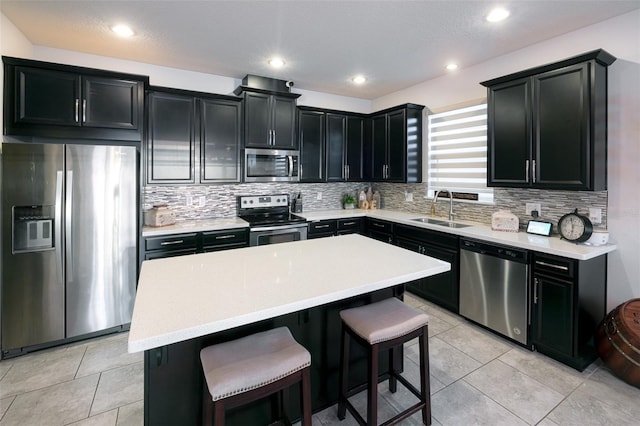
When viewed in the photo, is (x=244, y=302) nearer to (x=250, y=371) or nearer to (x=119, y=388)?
(x=250, y=371)

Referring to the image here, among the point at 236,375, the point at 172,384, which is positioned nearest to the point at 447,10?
the point at 236,375

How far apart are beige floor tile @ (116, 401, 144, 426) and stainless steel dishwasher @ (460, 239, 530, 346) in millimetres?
2956

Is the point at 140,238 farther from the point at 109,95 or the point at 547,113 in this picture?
the point at 547,113

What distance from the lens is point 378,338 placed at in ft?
5.33

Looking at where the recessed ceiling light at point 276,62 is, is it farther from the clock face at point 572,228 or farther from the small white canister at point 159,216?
the clock face at point 572,228

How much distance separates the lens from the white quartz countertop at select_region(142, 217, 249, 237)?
317cm

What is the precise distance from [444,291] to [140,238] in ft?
10.7

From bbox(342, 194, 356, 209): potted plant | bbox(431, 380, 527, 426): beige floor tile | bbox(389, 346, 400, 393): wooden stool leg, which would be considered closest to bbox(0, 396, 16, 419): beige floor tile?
bbox(389, 346, 400, 393): wooden stool leg

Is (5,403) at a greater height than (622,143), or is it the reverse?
(622,143)

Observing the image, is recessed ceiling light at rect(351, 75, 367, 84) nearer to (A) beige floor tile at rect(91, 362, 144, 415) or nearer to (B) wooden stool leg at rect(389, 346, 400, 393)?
(B) wooden stool leg at rect(389, 346, 400, 393)

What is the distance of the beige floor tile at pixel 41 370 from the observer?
2.25 m

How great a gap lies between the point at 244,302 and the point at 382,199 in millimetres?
4168

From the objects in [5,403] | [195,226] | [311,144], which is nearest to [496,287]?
[311,144]

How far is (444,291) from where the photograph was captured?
11.5 ft
